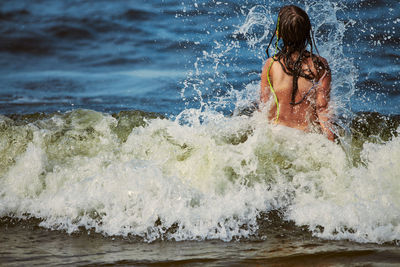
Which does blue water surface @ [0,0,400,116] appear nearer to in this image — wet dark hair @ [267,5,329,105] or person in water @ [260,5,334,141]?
person in water @ [260,5,334,141]

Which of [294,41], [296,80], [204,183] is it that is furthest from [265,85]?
[204,183]

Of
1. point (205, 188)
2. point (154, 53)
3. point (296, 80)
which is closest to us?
point (205, 188)

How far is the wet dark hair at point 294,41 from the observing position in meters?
4.12

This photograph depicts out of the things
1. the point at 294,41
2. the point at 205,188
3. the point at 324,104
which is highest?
the point at 294,41

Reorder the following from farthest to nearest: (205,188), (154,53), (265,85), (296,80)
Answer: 1. (154,53)
2. (265,85)
3. (296,80)
4. (205,188)

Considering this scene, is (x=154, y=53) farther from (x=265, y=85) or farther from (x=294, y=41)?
(x=294, y=41)

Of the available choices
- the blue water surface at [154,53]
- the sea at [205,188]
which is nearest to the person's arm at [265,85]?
the sea at [205,188]

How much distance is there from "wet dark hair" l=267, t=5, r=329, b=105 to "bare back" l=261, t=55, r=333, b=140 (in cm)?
4

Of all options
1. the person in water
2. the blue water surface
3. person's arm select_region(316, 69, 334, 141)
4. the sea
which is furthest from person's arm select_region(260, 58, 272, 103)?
the blue water surface

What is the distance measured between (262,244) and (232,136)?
156 centimetres

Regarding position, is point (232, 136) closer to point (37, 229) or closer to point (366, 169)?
point (366, 169)

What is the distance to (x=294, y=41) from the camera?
421 centimetres

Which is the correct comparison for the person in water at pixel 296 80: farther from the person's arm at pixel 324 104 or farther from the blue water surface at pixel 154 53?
the blue water surface at pixel 154 53

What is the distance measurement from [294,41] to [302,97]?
0.50 metres
